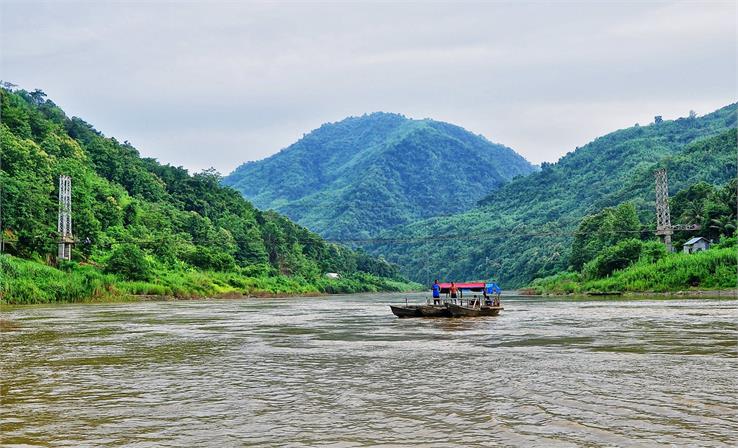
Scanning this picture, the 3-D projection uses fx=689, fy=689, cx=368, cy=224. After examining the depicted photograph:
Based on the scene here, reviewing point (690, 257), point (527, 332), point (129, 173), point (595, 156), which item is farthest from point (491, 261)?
point (527, 332)

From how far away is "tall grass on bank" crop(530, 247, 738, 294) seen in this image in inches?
2434

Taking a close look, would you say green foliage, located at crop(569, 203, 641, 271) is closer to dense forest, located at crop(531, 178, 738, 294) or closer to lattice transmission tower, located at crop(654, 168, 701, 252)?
dense forest, located at crop(531, 178, 738, 294)

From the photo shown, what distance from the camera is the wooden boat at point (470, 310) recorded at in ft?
123

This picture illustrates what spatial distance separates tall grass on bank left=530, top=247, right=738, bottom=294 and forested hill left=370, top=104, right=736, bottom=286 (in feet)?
131

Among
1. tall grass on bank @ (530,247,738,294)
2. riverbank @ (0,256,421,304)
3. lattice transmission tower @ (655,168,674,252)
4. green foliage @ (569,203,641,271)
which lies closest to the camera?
riverbank @ (0,256,421,304)

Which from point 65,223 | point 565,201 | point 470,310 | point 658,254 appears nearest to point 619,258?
point 658,254

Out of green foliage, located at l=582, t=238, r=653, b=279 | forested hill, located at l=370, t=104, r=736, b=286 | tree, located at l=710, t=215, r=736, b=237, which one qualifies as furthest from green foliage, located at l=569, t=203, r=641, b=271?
tree, located at l=710, t=215, r=736, b=237

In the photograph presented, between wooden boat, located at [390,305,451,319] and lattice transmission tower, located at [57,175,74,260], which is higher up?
lattice transmission tower, located at [57,175,74,260]

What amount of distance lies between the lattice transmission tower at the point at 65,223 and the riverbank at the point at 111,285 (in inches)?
78.0

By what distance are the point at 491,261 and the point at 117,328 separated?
145 m

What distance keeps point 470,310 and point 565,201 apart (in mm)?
141358

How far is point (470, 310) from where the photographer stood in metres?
38.2

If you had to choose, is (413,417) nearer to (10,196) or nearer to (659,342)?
(659,342)

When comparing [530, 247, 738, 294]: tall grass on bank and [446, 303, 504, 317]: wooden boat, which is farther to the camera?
[530, 247, 738, 294]: tall grass on bank
